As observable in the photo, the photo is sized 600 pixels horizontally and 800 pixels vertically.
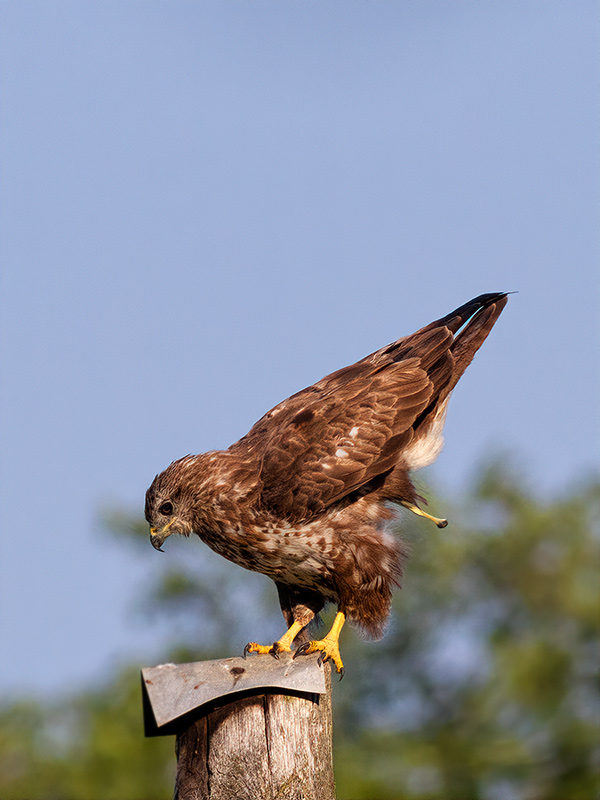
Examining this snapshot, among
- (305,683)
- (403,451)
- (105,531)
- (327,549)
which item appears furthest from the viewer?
(105,531)

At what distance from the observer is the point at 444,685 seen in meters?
21.2

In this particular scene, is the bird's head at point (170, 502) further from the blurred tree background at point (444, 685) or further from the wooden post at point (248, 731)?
the blurred tree background at point (444, 685)

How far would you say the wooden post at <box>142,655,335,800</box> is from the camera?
4836 millimetres

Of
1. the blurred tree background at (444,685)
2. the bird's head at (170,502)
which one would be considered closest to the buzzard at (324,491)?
the bird's head at (170,502)

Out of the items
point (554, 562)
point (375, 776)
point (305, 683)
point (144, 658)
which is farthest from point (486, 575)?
point (305, 683)

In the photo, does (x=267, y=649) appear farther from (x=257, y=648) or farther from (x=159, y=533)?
(x=159, y=533)

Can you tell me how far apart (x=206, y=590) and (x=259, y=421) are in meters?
12.6

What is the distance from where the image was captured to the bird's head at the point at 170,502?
257 inches

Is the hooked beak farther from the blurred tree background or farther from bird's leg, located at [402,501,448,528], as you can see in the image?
the blurred tree background

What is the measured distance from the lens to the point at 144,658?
63.3 ft

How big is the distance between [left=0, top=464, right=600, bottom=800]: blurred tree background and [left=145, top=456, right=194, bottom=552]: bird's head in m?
9.61

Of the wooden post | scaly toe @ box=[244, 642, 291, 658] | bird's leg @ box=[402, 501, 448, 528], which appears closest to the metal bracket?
the wooden post

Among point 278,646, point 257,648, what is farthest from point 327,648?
point 257,648

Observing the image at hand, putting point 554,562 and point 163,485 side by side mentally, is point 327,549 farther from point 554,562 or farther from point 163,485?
point 554,562
